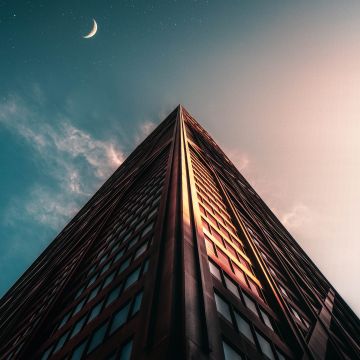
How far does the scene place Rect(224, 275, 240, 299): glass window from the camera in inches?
641

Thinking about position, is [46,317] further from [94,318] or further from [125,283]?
[125,283]

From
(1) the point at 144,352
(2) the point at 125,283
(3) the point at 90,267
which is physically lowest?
(1) the point at 144,352

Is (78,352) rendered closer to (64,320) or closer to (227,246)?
(64,320)

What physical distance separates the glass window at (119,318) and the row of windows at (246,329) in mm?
4022

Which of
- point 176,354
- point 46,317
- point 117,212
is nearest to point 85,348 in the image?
point 176,354

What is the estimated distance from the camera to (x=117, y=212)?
40.3 m

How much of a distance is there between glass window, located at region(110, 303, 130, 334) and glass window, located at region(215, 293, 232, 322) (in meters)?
3.98

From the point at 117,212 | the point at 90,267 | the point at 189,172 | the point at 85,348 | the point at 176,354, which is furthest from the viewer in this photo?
the point at 117,212

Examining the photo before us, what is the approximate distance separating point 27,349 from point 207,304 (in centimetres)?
1374

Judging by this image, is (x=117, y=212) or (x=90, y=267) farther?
(x=117, y=212)

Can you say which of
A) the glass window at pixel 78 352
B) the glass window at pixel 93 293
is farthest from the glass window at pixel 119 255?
the glass window at pixel 78 352

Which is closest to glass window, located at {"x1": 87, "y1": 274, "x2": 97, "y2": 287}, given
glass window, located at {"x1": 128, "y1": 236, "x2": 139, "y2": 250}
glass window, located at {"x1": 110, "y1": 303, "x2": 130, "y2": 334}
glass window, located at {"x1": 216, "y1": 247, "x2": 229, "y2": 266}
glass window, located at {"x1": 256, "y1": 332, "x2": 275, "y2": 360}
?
glass window, located at {"x1": 128, "y1": 236, "x2": 139, "y2": 250}

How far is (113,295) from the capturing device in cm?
1695

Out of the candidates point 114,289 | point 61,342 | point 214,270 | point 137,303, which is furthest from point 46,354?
point 214,270
